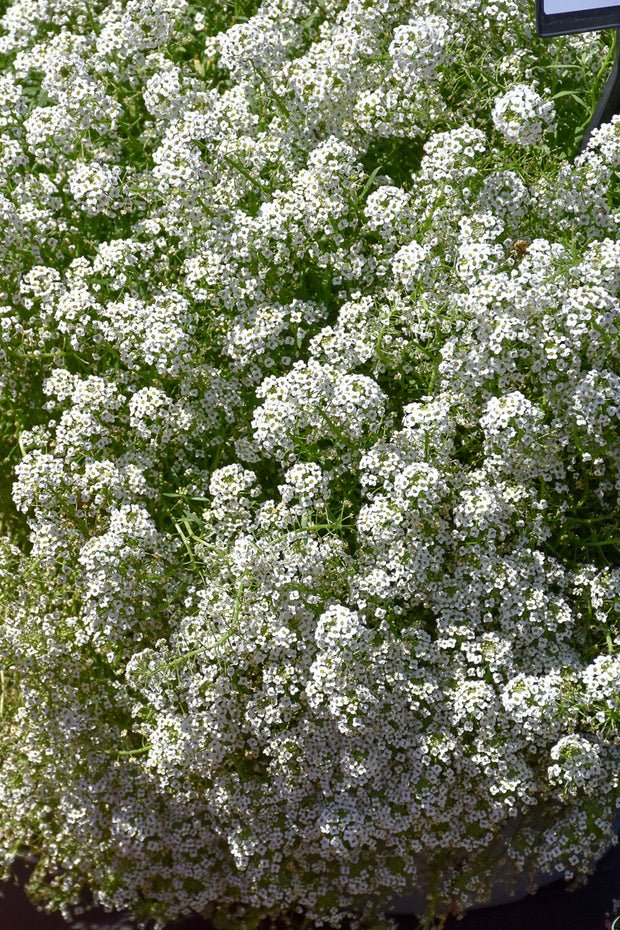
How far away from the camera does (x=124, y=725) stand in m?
4.56

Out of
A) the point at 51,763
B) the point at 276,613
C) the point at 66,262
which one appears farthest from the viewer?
the point at 66,262

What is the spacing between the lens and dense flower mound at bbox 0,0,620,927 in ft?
12.7

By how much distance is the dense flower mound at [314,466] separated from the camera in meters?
3.88

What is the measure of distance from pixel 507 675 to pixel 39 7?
12.6 ft

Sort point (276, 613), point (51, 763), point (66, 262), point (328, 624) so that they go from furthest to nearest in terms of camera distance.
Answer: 1. point (66, 262)
2. point (51, 763)
3. point (276, 613)
4. point (328, 624)

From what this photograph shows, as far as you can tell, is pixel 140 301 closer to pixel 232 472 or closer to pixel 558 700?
pixel 232 472

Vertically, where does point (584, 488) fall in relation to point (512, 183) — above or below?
below

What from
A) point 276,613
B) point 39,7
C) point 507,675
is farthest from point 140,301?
point 507,675

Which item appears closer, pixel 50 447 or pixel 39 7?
pixel 50 447

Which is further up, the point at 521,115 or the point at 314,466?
the point at 521,115

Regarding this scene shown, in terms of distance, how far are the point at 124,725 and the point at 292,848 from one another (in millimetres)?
897

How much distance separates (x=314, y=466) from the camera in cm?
391

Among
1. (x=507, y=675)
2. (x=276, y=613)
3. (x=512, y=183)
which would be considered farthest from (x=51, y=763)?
(x=512, y=183)

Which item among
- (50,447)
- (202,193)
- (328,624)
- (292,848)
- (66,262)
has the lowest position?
(292,848)
